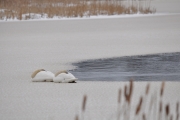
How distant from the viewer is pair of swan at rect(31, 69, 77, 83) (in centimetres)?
576

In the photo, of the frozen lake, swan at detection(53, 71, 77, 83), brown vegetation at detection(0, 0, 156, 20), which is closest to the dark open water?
swan at detection(53, 71, 77, 83)

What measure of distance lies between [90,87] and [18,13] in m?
13.3

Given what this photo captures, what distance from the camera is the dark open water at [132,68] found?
239 inches

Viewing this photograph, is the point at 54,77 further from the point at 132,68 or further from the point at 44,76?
the point at 132,68

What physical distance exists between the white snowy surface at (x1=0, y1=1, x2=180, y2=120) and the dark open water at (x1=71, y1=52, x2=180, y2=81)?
0.34 m

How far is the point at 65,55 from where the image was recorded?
8742mm

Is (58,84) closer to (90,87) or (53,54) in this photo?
(90,87)

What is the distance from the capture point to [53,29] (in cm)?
1480

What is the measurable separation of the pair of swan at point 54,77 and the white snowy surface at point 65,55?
0.12 metres

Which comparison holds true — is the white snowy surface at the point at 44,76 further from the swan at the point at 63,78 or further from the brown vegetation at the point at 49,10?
the brown vegetation at the point at 49,10

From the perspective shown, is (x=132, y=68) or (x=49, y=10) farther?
(x=49, y=10)

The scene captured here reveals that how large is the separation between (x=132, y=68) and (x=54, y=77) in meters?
1.42

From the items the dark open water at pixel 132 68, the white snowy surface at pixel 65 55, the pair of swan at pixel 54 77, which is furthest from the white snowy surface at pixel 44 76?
the dark open water at pixel 132 68

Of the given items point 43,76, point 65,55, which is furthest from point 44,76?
point 65,55
